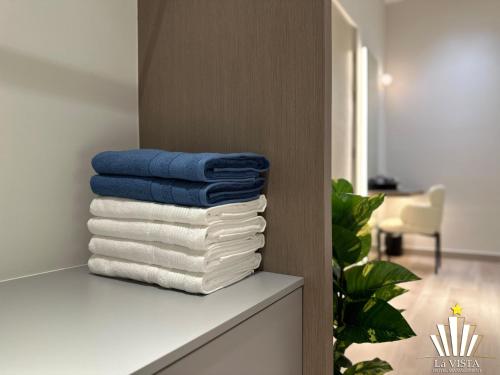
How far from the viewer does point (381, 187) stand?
4.45 m

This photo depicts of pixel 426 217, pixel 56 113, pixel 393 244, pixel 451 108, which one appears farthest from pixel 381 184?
pixel 56 113

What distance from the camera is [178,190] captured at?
0.92 meters

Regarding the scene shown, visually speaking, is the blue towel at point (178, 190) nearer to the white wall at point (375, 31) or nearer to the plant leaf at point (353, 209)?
the plant leaf at point (353, 209)

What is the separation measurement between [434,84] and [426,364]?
343 cm

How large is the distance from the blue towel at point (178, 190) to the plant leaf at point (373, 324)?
486 millimetres

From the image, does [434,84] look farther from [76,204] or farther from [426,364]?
[76,204]

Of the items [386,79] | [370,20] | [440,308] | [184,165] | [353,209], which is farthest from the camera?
[386,79]

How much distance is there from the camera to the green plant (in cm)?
123

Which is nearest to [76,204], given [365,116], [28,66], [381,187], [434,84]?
[28,66]

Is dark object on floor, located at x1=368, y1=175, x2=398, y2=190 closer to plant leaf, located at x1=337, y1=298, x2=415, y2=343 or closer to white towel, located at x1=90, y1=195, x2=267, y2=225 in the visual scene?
plant leaf, located at x1=337, y1=298, x2=415, y2=343

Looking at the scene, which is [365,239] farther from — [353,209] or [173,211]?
[173,211]

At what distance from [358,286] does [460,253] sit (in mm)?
3928

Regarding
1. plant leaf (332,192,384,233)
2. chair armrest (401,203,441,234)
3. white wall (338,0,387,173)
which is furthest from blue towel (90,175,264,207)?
chair armrest (401,203,441,234)

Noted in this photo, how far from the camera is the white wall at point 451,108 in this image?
456 centimetres
